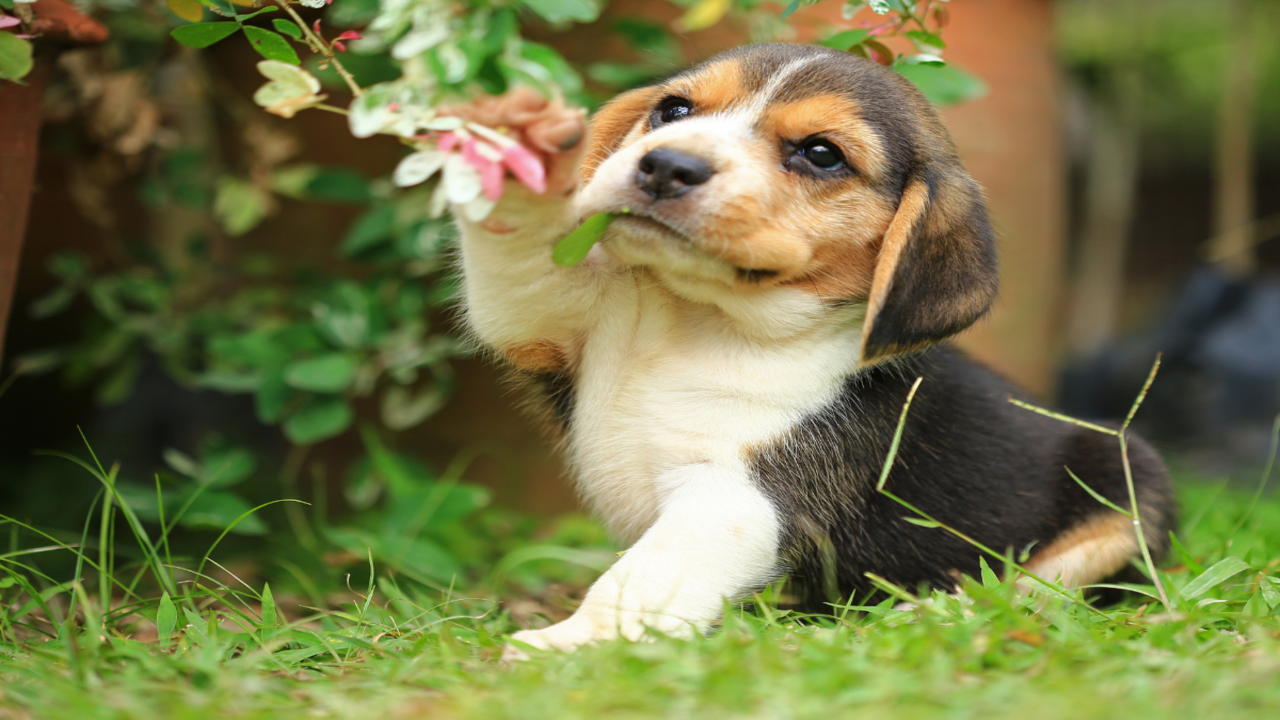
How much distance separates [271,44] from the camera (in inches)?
90.1

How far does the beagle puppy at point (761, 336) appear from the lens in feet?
7.70

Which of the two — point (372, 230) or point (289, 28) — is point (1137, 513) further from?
point (372, 230)

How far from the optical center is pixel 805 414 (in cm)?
264

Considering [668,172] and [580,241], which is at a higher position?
[668,172]

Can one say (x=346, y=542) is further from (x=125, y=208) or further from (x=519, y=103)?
(x=125, y=208)

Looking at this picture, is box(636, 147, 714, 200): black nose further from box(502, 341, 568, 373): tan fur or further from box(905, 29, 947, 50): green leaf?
box(905, 29, 947, 50): green leaf

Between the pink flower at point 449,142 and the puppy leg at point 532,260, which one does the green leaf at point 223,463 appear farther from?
the pink flower at point 449,142

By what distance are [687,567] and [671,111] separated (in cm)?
133

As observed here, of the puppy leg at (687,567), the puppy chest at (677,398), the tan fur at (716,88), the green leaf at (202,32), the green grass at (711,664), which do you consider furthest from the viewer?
the tan fur at (716,88)

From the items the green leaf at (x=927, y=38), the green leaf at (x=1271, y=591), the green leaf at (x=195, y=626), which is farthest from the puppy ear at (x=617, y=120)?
the green leaf at (x=1271, y=591)

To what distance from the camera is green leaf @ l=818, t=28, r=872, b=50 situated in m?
2.99

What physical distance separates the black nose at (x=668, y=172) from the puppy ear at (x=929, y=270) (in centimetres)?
57

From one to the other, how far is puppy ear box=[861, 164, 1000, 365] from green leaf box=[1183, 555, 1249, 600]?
0.88 meters

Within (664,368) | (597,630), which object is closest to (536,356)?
(664,368)
